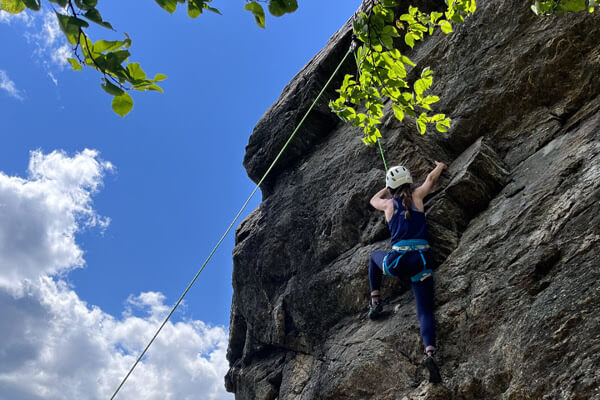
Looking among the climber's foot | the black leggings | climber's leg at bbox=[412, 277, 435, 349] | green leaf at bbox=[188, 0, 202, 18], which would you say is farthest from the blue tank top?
green leaf at bbox=[188, 0, 202, 18]

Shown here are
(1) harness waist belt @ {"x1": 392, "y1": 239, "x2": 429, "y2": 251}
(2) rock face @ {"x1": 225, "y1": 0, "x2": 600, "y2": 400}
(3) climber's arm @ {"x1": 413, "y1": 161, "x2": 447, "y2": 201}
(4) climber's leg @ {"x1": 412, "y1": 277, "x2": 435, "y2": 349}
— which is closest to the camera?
(2) rock face @ {"x1": 225, "y1": 0, "x2": 600, "y2": 400}

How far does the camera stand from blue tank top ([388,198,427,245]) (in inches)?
238

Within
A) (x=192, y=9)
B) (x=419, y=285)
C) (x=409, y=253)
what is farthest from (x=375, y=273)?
(x=192, y=9)

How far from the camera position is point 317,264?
8.15 metres

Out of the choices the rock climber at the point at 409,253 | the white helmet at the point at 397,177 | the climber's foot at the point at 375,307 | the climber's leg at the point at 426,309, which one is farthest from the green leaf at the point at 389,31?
the climber's foot at the point at 375,307

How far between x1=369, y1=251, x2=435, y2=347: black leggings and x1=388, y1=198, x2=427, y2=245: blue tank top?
281mm

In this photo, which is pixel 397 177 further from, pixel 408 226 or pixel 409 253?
pixel 409 253

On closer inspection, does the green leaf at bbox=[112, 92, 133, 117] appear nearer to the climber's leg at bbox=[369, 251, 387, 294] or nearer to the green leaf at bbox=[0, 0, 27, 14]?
the green leaf at bbox=[0, 0, 27, 14]

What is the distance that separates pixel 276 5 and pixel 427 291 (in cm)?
431

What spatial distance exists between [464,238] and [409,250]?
0.85 m

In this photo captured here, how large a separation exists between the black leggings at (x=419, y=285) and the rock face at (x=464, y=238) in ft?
0.61

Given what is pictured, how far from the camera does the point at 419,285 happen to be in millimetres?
5684

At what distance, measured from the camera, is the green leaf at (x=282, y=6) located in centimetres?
249

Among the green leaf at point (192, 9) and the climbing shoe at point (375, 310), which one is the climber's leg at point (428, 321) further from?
the green leaf at point (192, 9)
